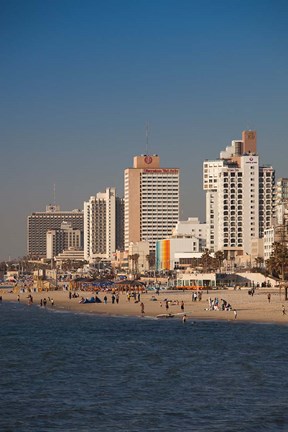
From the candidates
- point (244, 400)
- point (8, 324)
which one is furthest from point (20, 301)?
point (244, 400)

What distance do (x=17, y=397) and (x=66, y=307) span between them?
79413 mm

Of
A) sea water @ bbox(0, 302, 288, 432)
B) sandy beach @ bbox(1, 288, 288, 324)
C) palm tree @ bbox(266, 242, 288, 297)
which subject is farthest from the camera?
palm tree @ bbox(266, 242, 288, 297)

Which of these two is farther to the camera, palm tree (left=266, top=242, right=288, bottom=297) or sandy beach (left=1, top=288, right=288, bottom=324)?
palm tree (left=266, top=242, right=288, bottom=297)

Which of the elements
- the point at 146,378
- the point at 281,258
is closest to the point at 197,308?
→ the point at 281,258

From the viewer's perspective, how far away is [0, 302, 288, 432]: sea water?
40031 mm

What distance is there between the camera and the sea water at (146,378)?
40.0m

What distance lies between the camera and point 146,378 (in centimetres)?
5253

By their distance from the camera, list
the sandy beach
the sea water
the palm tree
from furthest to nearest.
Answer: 1. the palm tree
2. the sandy beach
3. the sea water

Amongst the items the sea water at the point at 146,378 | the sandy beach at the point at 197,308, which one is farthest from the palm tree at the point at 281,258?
the sea water at the point at 146,378

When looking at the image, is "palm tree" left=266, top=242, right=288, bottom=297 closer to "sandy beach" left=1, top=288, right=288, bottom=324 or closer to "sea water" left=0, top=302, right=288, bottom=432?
"sandy beach" left=1, top=288, right=288, bottom=324

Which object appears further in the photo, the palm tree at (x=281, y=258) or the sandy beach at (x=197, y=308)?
the palm tree at (x=281, y=258)

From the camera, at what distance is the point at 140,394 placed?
46.5m

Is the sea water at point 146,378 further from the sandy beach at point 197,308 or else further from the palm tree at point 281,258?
the palm tree at point 281,258

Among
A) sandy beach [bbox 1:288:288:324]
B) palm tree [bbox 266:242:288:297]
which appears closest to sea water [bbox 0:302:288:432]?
sandy beach [bbox 1:288:288:324]
